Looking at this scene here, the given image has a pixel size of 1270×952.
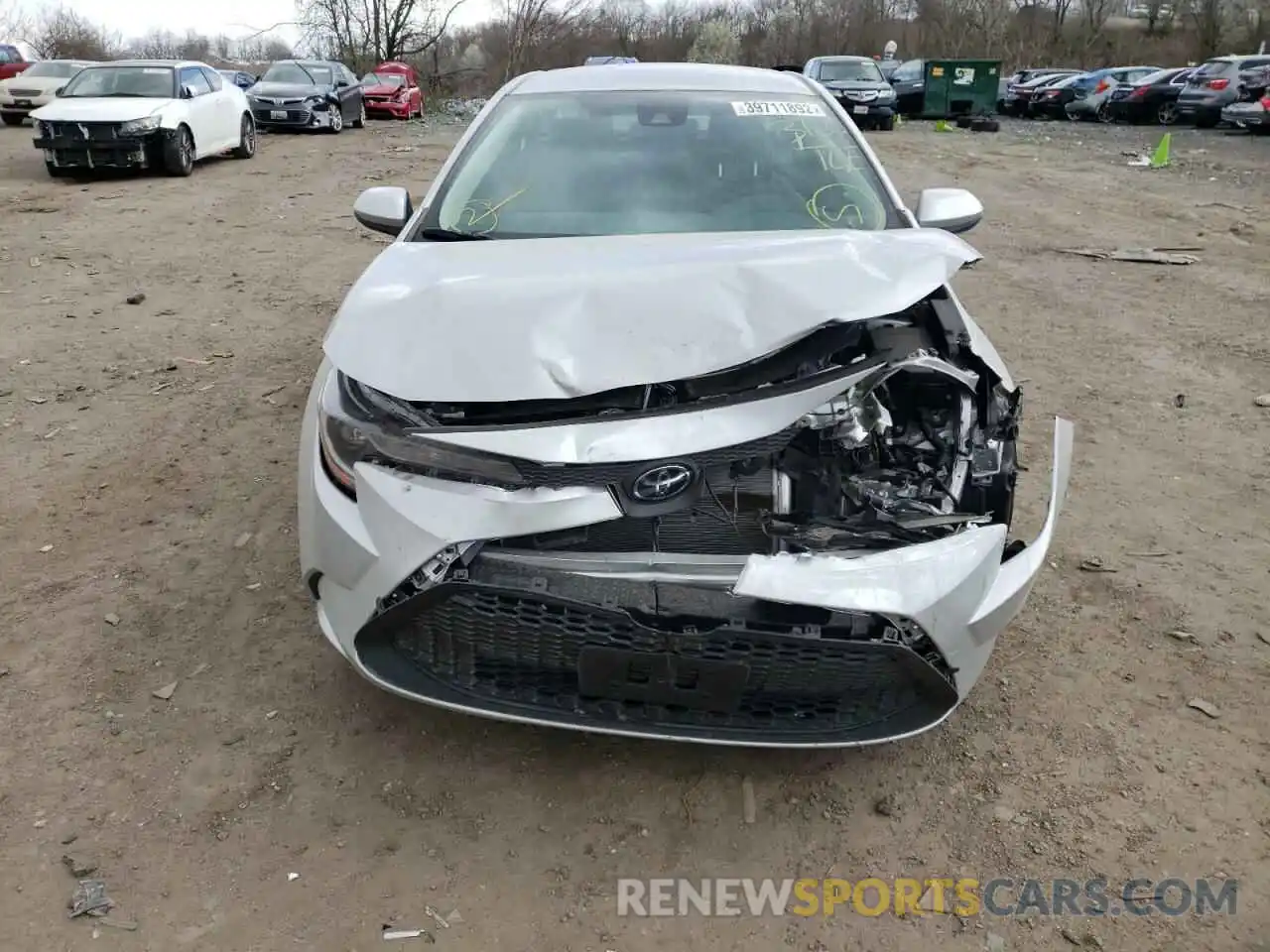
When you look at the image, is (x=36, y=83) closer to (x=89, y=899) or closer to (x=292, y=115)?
(x=292, y=115)

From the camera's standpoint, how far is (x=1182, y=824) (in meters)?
2.33

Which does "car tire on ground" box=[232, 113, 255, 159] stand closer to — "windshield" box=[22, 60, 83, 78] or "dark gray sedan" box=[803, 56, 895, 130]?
"windshield" box=[22, 60, 83, 78]

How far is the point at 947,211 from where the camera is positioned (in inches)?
135

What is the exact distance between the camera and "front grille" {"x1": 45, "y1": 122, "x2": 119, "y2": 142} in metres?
10.9

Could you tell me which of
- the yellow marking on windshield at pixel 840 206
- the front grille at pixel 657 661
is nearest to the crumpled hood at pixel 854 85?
the yellow marking on windshield at pixel 840 206

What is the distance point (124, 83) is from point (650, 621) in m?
12.8

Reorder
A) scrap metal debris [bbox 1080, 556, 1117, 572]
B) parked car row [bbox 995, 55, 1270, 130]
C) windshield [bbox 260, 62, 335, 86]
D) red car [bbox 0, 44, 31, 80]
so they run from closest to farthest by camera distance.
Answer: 1. scrap metal debris [bbox 1080, 556, 1117, 572]
2. windshield [bbox 260, 62, 335, 86]
3. parked car row [bbox 995, 55, 1270, 130]
4. red car [bbox 0, 44, 31, 80]

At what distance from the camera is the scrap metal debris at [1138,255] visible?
8.01 m

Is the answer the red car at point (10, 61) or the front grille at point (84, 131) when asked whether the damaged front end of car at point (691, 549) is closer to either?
the front grille at point (84, 131)

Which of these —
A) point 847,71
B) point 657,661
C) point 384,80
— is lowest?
point 657,661

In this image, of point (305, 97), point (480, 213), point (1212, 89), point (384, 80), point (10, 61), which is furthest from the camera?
point (10, 61)

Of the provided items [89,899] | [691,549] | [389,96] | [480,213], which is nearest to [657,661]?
[691,549]

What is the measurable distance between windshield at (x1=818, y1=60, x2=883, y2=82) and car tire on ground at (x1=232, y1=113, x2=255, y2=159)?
12.2m

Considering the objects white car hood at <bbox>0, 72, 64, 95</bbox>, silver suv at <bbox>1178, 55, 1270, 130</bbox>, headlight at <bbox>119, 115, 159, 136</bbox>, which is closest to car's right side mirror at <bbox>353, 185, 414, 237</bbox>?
headlight at <bbox>119, 115, 159, 136</bbox>
